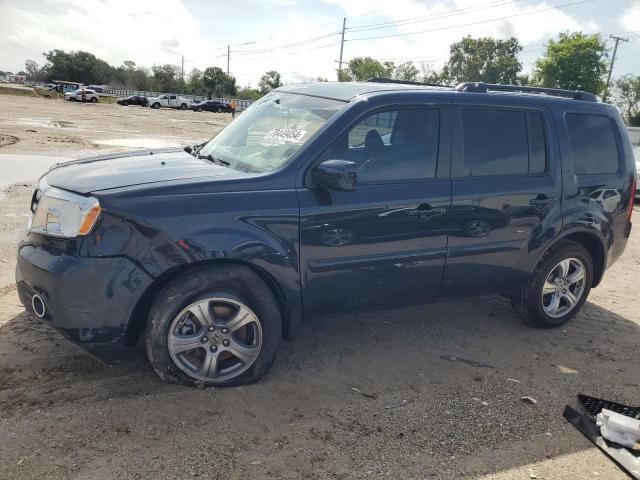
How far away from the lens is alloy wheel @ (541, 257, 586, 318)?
474 cm

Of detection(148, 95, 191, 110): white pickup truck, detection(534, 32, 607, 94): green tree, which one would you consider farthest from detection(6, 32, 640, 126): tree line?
detection(148, 95, 191, 110): white pickup truck

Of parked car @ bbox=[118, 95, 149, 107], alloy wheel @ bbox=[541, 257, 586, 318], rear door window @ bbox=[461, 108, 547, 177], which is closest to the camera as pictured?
rear door window @ bbox=[461, 108, 547, 177]

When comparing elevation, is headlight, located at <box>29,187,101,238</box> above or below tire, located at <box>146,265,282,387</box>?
above

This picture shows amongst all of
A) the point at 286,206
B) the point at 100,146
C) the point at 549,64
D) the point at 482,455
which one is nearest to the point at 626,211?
the point at 482,455

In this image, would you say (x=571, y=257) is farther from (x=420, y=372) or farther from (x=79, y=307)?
(x=79, y=307)

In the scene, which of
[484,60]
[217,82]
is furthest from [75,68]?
[484,60]

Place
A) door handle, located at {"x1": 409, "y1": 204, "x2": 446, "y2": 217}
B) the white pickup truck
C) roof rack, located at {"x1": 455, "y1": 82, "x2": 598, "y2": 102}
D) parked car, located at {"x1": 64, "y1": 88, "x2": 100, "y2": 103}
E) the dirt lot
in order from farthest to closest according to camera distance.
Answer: the white pickup truck
parked car, located at {"x1": 64, "y1": 88, "x2": 100, "y2": 103}
roof rack, located at {"x1": 455, "y1": 82, "x2": 598, "y2": 102}
door handle, located at {"x1": 409, "y1": 204, "x2": 446, "y2": 217}
the dirt lot

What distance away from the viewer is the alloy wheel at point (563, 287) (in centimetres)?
474

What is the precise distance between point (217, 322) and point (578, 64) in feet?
160

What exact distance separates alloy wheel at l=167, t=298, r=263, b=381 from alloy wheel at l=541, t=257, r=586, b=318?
2.70 m

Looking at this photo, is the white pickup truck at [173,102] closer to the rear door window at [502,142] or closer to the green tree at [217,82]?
the green tree at [217,82]

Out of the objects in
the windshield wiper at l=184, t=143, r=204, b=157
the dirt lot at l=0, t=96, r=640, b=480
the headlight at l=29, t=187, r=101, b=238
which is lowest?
the dirt lot at l=0, t=96, r=640, b=480

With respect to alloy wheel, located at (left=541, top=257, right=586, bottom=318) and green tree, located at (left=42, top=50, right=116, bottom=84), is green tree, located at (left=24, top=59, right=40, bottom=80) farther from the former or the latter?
alloy wheel, located at (left=541, top=257, right=586, bottom=318)

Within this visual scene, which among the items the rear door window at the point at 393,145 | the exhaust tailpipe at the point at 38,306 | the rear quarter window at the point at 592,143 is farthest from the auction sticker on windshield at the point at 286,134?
the rear quarter window at the point at 592,143
